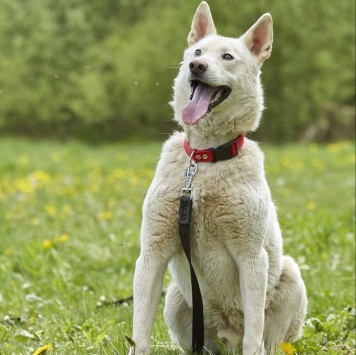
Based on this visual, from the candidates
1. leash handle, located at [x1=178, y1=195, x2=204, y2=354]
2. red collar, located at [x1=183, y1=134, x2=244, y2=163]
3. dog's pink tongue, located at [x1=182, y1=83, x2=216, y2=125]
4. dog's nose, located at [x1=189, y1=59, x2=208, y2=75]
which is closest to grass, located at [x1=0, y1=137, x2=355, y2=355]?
Answer: leash handle, located at [x1=178, y1=195, x2=204, y2=354]

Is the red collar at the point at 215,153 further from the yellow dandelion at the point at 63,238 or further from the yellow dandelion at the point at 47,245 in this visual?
the yellow dandelion at the point at 63,238

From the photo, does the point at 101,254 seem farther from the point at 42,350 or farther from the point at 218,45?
the point at 218,45

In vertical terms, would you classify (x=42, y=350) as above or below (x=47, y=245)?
above

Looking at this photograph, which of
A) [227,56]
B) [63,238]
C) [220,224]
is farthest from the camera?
[63,238]

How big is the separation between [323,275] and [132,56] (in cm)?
1945

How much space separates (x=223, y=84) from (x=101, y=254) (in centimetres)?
319

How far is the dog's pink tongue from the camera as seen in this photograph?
3215mm

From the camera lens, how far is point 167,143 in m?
3.56

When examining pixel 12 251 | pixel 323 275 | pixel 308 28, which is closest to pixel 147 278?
pixel 323 275

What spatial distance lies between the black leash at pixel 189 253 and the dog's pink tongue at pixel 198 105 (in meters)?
0.25

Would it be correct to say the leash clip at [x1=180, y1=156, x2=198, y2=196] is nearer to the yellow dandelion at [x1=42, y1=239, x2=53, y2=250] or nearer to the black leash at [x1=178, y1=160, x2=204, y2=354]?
the black leash at [x1=178, y1=160, x2=204, y2=354]

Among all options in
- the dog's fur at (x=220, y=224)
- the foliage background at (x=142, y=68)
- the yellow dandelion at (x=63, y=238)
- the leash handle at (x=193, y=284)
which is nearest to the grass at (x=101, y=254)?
the yellow dandelion at (x=63, y=238)

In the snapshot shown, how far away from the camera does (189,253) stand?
3.22 meters

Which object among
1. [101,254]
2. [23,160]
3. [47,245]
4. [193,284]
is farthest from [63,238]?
[23,160]
